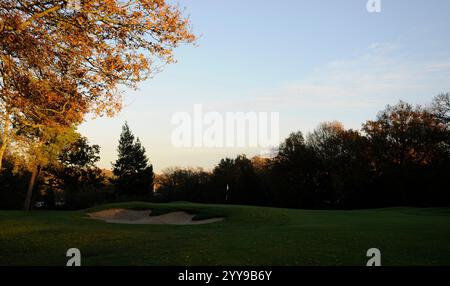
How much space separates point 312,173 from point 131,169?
3451cm

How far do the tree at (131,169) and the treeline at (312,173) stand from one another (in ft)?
0.62

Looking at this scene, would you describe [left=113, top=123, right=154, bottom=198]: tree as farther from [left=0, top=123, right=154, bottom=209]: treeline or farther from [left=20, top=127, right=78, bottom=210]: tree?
[left=20, top=127, right=78, bottom=210]: tree

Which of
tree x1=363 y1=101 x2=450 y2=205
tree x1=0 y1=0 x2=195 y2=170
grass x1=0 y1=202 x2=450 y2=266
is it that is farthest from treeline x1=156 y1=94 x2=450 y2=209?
tree x1=0 y1=0 x2=195 y2=170

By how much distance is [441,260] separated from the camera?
12.0 m

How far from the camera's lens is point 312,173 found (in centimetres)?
7119

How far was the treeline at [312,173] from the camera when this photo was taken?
58406 mm

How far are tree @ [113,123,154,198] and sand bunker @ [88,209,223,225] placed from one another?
126 ft

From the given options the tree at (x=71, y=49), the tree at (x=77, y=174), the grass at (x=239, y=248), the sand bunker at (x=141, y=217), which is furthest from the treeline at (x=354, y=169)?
the tree at (x=71, y=49)

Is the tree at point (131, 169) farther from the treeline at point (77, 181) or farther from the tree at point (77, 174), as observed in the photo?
the tree at point (77, 174)

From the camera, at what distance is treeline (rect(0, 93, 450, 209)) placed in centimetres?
5841

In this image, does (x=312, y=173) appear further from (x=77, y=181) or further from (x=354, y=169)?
(x=77, y=181)

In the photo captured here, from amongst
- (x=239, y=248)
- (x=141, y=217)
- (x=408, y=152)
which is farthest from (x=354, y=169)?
(x=239, y=248)
